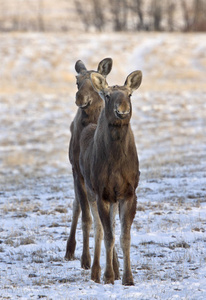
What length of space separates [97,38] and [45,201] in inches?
1491

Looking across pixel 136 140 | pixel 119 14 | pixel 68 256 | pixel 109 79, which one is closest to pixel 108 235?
pixel 68 256

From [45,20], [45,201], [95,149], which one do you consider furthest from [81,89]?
[45,20]

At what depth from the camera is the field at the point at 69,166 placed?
674 cm

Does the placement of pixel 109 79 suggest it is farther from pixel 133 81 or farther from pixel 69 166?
pixel 133 81

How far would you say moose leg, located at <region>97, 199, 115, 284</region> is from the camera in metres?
6.33

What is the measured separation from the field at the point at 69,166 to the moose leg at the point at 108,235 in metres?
0.14

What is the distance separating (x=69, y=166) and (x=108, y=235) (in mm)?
13225

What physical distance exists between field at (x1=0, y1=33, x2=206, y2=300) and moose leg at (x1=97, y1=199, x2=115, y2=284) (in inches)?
5.5

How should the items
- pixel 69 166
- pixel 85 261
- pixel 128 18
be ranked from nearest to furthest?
pixel 85 261
pixel 69 166
pixel 128 18

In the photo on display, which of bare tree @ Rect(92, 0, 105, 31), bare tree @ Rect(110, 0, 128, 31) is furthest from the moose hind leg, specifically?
bare tree @ Rect(92, 0, 105, 31)

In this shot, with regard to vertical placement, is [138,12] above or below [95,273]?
above

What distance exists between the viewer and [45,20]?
246 ft

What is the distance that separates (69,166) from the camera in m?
19.5

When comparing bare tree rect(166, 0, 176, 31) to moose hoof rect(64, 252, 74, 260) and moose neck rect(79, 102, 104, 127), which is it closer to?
moose neck rect(79, 102, 104, 127)
